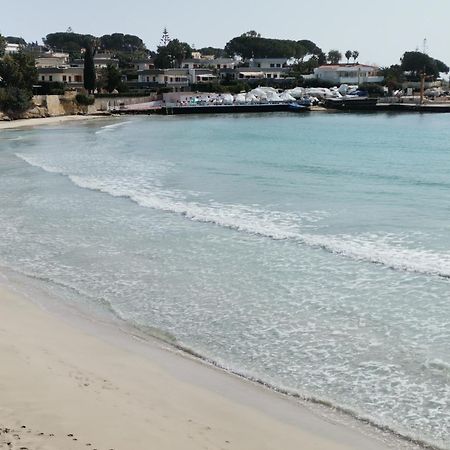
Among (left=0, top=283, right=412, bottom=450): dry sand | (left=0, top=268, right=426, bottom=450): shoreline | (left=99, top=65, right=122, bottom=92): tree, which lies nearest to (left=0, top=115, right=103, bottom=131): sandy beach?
(left=99, top=65, right=122, bottom=92): tree

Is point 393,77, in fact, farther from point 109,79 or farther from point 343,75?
point 109,79

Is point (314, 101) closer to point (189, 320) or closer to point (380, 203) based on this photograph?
point (380, 203)

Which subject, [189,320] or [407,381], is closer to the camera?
[407,381]

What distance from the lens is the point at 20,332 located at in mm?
9781

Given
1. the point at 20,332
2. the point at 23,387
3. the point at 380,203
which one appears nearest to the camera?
the point at 23,387

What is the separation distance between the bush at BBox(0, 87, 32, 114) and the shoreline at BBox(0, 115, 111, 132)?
1.84m

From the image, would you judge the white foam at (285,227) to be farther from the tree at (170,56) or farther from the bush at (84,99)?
the tree at (170,56)

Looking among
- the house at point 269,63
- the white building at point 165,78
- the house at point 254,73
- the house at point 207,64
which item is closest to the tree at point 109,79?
the white building at point 165,78

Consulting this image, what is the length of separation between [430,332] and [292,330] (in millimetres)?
2098

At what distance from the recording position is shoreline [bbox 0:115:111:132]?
221ft

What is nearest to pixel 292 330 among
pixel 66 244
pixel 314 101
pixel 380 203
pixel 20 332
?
pixel 20 332

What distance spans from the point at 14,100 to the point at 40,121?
401cm

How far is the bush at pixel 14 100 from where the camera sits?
2896 inches

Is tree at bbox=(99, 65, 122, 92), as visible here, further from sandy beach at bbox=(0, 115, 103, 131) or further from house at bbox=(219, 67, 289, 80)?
house at bbox=(219, 67, 289, 80)
